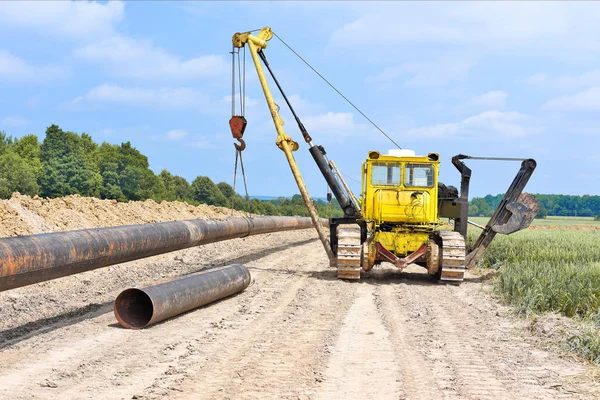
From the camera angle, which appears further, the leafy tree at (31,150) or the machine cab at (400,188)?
the leafy tree at (31,150)

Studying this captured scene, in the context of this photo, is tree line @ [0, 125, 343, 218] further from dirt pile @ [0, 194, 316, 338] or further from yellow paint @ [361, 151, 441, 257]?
yellow paint @ [361, 151, 441, 257]

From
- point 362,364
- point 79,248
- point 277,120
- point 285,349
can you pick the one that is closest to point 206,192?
point 277,120

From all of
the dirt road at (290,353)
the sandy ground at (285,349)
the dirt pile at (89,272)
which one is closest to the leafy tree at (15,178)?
the dirt pile at (89,272)

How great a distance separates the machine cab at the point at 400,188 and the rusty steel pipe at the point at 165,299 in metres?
5.67

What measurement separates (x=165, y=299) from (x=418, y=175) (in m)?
8.49

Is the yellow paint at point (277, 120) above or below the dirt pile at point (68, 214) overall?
above

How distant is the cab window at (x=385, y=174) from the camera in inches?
619

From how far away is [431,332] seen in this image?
9.30 meters

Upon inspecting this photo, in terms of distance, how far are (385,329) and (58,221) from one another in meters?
13.5

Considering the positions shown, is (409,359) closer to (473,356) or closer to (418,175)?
(473,356)

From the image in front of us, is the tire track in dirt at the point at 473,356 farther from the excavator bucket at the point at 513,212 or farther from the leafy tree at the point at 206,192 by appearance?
the leafy tree at the point at 206,192

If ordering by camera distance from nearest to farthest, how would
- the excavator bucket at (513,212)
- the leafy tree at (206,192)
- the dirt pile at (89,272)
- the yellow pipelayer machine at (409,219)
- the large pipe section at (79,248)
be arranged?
the large pipe section at (79,248), the dirt pile at (89,272), the yellow pipelayer machine at (409,219), the excavator bucket at (513,212), the leafy tree at (206,192)

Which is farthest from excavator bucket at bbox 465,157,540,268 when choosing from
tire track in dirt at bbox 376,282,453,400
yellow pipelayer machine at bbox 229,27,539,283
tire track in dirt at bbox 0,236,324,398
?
tire track in dirt at bbox 0,236,324,398

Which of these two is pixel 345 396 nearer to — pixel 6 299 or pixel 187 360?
pixel 187 360
